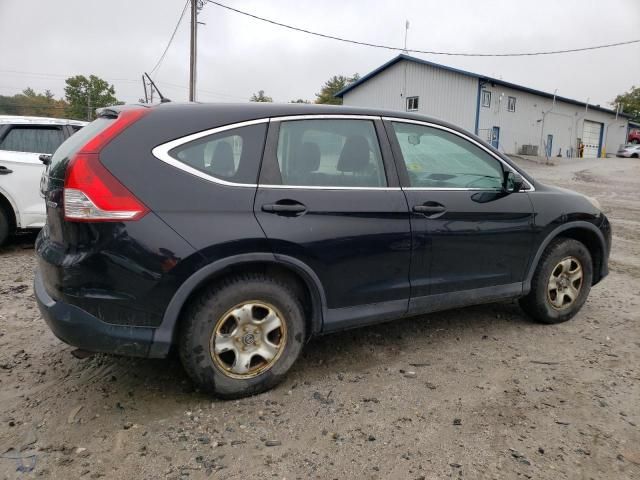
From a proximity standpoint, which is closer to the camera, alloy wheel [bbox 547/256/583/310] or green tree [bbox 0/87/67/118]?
alloy wheel [bbox 547/256/583/310]

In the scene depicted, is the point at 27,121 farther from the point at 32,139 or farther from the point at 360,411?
the point at 360,411

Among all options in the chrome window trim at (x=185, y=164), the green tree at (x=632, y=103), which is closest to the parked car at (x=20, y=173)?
the chrome window trim at (x=185, y=164)

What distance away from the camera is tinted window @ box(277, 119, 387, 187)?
2875 mm

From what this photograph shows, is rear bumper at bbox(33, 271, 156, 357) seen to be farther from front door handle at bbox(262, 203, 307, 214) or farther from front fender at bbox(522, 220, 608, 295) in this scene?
front fender at bbox(522, 220, 608, 295)

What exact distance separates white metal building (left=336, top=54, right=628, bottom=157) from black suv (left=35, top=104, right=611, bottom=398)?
24771mm

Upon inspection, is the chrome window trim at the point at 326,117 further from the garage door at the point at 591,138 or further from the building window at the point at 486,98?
the garage door at the point at 591,138

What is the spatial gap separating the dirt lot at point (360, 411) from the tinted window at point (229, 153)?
1.32 m

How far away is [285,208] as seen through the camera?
274 centimetres

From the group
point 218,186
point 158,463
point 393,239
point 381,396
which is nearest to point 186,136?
point 218,186

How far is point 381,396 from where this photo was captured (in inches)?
115

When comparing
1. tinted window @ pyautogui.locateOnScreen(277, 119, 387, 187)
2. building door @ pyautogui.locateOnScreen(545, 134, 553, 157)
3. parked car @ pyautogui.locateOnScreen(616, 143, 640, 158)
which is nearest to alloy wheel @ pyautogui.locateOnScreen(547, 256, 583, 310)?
tinted window @ pyautogui.locateOnScreen(277, 119, 387, 187)

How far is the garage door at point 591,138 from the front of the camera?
41219 millimetres

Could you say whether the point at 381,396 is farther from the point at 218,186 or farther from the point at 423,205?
the point at 218,186

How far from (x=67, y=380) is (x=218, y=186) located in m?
1.63
